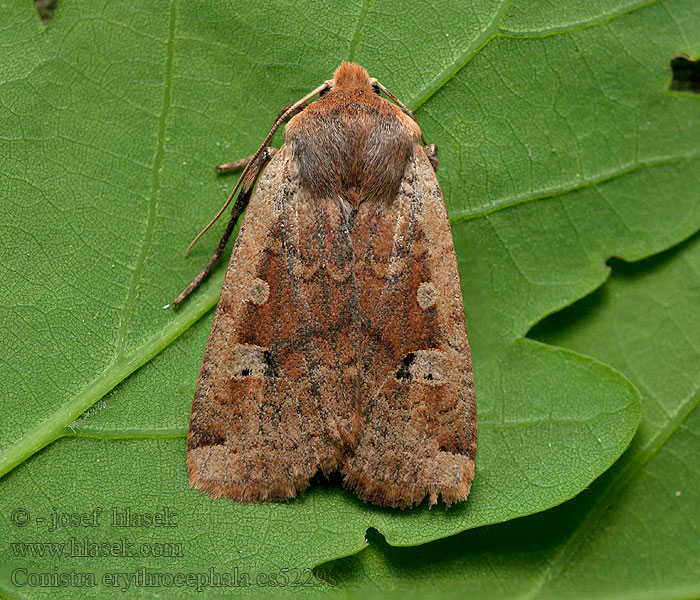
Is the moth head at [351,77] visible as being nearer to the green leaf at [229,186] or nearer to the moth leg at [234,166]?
the green leaf at [229,186]

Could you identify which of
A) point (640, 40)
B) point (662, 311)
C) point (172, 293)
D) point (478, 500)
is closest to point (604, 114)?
point (640, 40)

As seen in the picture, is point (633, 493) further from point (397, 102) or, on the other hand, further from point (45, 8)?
point (45, 8)

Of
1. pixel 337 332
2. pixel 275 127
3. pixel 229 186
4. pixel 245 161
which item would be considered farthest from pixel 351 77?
pixel 337 332

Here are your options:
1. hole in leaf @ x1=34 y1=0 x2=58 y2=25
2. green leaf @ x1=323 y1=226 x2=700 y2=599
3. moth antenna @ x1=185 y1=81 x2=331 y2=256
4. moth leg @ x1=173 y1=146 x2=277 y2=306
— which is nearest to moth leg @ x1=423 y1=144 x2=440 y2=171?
moth antenna @ x1=185 y1=81 x2=331 y2=256

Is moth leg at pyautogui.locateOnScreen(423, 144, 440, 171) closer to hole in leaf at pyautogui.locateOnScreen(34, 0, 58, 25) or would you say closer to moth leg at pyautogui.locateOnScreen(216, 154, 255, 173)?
moth leg at pyautogui.locateOnScreen(216, 154, 255, 173)

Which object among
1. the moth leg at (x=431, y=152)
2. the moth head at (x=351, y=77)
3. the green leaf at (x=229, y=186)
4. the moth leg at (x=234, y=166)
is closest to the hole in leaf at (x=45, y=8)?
the green leaf at (x=229, y=186)
